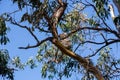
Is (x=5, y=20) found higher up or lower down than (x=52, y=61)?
higher up

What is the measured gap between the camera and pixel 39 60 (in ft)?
34.9

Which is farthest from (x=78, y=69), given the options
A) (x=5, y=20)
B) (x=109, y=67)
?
(x=5, y=20)

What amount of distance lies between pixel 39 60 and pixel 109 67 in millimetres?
2755

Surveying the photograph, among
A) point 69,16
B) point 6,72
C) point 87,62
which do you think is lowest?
point 6,72

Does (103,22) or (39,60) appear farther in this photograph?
(39,60)

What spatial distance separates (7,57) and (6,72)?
1.33 ft

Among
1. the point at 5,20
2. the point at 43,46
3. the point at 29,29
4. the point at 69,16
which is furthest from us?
the point at 43,46

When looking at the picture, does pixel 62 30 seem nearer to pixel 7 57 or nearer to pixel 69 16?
pixel 69 16

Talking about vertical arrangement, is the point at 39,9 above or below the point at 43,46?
above

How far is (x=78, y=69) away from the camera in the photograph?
332 inches

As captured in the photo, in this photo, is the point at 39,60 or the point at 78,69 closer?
the point at 78,69

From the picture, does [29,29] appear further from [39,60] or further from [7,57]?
[39,60]

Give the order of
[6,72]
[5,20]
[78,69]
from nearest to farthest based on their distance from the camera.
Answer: [5,20] < [78,69] < [6,72]

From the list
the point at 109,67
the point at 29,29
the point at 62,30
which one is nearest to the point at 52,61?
the point at 62,30
